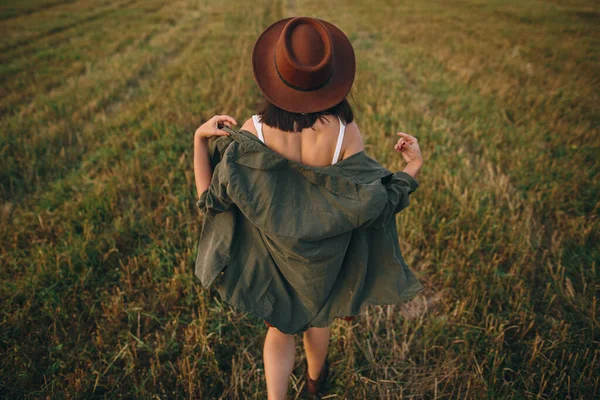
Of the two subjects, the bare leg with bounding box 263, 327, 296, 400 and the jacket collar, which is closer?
the jacket collar

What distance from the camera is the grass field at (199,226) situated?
7.08 feet

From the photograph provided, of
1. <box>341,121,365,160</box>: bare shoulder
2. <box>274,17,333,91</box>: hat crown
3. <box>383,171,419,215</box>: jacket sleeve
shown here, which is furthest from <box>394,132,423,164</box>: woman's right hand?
<box>274,17,333,91</box>: hat crown

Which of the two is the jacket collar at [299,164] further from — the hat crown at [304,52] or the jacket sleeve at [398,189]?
the hat crown at [304,52]

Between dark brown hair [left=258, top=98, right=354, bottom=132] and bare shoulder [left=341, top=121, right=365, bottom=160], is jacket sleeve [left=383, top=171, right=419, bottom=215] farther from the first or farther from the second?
dark brown hair [left=258, top=98, right=354, bottom=132]

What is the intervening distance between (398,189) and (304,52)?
732 mm

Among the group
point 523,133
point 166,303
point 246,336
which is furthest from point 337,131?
point 523,133

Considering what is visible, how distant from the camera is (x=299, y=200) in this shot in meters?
1.46

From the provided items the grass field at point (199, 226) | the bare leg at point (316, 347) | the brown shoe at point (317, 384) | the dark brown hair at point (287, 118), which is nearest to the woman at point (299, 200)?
the dark brown hair at point (287, 118)

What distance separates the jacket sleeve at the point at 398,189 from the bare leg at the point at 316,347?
31.8 inches

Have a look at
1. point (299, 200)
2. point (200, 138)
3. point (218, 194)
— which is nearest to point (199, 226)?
point (200, 138)

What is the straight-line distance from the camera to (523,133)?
483 centimetres

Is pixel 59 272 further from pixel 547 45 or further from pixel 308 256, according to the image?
pixel 547 45

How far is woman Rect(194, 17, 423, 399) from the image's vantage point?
4.66 ft

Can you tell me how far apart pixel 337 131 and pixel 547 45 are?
10380 mm
